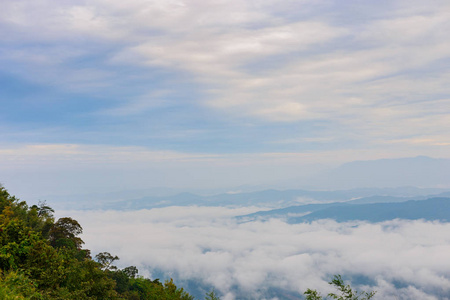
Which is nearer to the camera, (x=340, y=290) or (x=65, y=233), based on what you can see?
(x=340, y=290)

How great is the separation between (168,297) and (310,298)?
23.8 m

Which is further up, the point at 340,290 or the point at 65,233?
the point at 65,233

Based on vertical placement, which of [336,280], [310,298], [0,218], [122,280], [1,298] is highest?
[0,218]

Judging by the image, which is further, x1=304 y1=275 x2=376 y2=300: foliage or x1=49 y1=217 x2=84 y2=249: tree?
x1=49 y1=217 x2=84 y2=249: tree

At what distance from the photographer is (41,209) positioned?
81.5 metres

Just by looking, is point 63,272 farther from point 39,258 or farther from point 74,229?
point 74,229

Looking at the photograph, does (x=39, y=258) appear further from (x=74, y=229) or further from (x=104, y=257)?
(x=104, y=257)

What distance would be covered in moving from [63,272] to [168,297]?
20233mm

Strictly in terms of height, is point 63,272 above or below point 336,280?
above

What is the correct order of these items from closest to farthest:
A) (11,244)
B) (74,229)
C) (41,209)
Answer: (11,244), (74,229), (41,209)

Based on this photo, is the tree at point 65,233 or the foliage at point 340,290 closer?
the foliage at point 340,290

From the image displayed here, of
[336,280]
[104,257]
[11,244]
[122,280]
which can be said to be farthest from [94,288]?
[104,257]

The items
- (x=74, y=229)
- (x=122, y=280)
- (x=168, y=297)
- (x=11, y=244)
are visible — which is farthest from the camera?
(x=74, y=229)

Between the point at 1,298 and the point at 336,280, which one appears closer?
the point at 1,298
